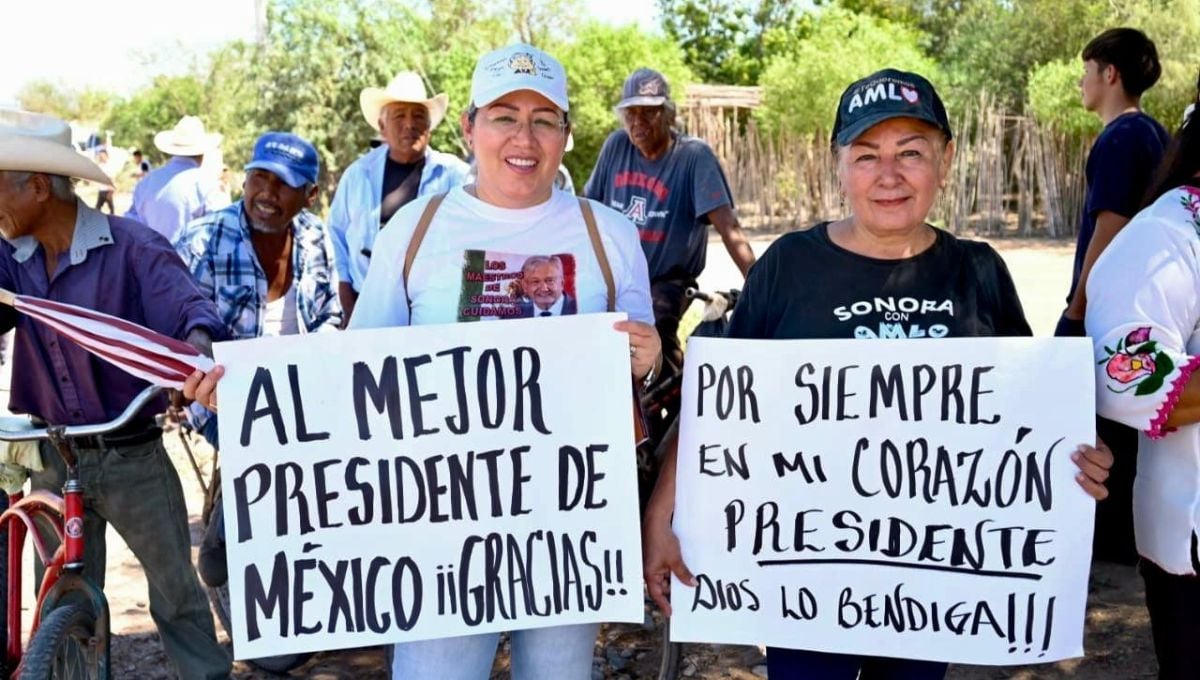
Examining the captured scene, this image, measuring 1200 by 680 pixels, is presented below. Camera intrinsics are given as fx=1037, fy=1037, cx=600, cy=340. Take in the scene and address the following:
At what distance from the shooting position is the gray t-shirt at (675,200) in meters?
4.88

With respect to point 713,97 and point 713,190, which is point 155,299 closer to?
point 713,190

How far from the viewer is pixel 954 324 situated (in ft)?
7.43

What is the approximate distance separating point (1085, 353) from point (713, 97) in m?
21.3

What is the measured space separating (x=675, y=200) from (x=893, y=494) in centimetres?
287

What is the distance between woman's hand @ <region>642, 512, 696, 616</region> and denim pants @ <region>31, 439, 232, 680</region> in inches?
66.4

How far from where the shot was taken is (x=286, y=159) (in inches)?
162

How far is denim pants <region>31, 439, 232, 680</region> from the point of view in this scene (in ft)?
10.3

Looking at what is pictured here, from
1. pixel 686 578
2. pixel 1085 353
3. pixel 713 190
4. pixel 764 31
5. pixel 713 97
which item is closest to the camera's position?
pixel 1085 353

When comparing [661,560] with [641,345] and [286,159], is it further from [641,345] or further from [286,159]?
[286,159]

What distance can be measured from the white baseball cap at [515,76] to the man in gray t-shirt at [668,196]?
8.11 feet

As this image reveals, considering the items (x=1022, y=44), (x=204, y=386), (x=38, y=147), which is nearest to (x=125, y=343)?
(x=204, y=386)

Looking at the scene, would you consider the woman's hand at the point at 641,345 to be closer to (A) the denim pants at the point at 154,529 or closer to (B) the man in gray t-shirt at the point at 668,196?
(A) the denim pants at the point at 154,529

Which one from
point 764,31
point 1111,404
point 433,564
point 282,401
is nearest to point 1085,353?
point 1111,404

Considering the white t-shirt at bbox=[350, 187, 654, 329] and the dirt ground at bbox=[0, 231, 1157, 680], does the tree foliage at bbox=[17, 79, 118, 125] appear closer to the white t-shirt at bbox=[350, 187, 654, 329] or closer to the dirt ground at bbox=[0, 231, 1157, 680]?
the dirt ground at bbox=[0, 231, 1157, 680]
